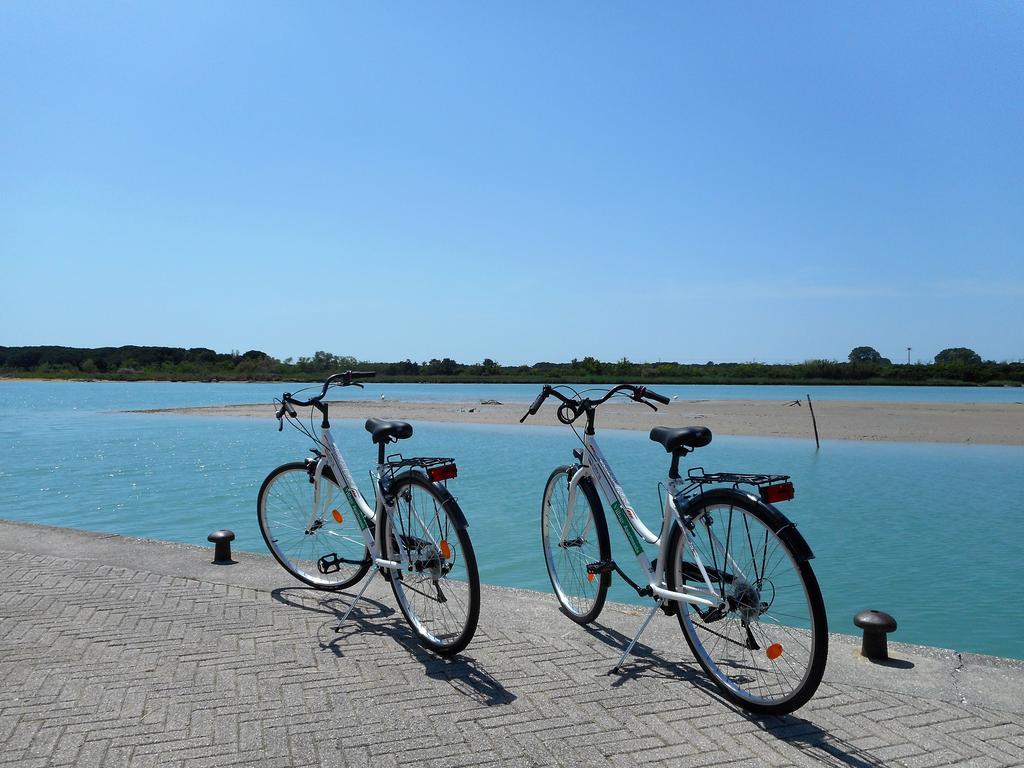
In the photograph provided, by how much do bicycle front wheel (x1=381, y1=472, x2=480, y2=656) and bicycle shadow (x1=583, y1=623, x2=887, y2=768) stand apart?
0.82 meters

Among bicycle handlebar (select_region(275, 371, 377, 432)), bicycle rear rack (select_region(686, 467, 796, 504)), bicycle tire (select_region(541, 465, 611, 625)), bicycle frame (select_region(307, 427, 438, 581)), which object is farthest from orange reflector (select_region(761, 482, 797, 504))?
bicycle handlebar (select_region(275, 371, 377, 432))

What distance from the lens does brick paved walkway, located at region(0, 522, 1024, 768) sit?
3.01 m

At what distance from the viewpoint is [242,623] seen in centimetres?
462

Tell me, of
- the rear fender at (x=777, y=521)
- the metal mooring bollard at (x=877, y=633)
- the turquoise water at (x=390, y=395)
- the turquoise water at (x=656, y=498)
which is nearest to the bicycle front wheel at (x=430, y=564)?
the rear fender at (x=777, y=521)

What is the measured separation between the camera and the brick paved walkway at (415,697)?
3.01 meters

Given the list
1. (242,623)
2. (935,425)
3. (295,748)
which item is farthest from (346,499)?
(935,425)

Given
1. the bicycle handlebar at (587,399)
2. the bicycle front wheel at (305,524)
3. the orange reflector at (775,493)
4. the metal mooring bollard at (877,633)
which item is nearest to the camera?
the orange reflector at (775,493)

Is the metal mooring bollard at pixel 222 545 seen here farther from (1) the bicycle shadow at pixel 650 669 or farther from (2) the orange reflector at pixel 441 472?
(1) the bicycle shadow at pixel 650 669

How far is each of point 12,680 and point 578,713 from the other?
2.66m

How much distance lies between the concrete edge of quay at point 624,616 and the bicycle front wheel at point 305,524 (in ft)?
0.69

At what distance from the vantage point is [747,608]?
11.3 feet

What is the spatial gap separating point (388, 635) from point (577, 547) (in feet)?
4.09

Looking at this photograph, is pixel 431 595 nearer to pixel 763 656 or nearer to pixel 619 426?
pixel 763 656

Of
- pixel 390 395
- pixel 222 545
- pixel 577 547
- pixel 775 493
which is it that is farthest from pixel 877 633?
pixel 390 395
